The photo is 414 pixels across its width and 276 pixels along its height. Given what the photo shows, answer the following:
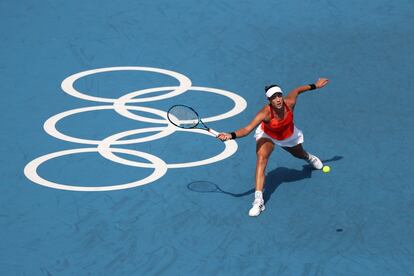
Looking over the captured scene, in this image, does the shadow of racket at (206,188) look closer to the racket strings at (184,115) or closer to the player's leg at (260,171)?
the player's leg at (260,171)

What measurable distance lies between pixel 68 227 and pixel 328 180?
188 inches

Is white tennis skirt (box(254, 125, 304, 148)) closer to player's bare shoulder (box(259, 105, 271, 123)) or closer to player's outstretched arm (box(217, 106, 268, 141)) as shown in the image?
player's bare shoulder (box(259, 105, 271, 123))

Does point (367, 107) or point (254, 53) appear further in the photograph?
point (254, 53)

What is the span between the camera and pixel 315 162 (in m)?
16.0

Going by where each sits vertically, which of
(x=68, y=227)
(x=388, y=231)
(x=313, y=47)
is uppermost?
(x=313, y=47)

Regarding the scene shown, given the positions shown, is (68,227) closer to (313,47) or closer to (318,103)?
(318,103)

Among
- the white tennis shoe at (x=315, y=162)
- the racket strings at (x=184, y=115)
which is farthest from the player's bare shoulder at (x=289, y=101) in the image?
the racket strings at (x=184, y=115)

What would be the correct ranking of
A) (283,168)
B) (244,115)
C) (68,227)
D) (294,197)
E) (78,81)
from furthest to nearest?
1. (78,81)
2. (244,115)
3. (283,168)
4. (294,197)
5. (68,227)

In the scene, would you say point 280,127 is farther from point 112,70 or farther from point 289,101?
point 112,70

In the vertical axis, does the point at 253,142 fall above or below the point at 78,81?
below

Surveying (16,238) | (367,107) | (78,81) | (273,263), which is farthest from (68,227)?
(367,107)

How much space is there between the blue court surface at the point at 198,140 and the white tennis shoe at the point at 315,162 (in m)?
0.13

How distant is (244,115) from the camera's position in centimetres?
1814

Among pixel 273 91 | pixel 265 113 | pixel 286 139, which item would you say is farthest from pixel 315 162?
pixel 273 91
